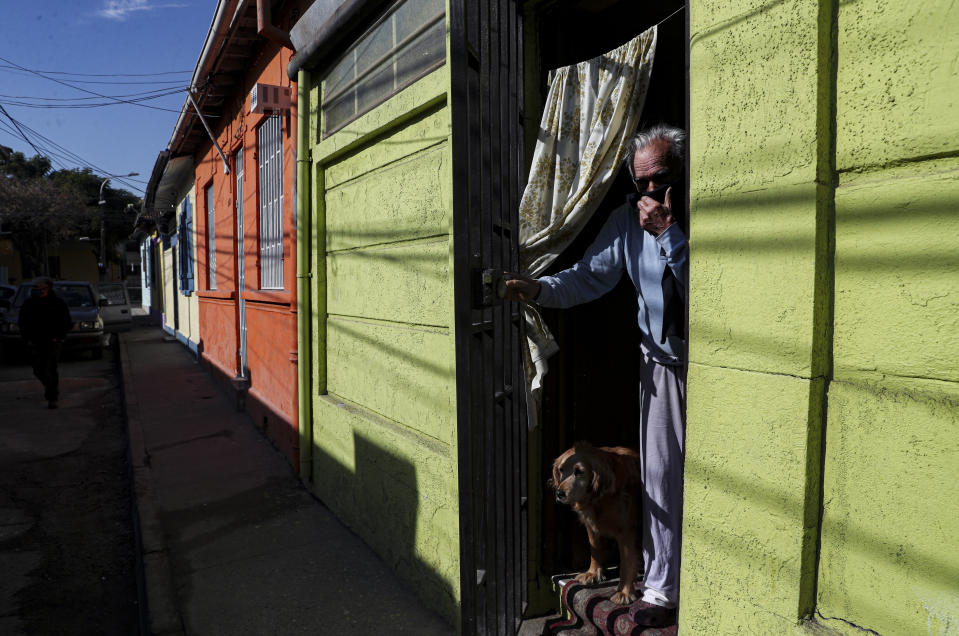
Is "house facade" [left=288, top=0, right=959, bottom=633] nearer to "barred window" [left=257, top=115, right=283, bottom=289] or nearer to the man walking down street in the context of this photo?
"barred window" [left=257, top=115, right=283, bottom=289]

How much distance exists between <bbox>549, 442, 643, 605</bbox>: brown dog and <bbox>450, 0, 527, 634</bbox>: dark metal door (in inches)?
11.5

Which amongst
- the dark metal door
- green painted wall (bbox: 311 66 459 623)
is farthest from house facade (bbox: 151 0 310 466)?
the dark metal door

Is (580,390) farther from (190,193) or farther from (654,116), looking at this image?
(190,193)

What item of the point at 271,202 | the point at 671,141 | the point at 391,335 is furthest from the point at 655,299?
the point at 271,202

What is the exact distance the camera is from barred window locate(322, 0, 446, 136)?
353 centimetres

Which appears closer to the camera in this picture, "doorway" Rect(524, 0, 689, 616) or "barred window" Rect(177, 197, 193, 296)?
"doorway" Rect(524, 0, 689, 616)

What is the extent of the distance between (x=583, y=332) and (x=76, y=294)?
15.8 metres

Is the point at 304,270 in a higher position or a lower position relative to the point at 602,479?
higher

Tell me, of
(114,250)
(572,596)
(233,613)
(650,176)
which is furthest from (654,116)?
(114,250)

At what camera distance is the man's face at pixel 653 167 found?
8.25 ft

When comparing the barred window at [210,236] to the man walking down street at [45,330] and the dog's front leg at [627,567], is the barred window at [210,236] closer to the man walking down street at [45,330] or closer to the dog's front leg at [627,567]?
the man walking down street at [45,330]

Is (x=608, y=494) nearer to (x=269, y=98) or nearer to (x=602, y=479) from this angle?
(x=602, y=479)

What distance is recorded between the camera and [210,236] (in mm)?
11516

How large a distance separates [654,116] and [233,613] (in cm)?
350
